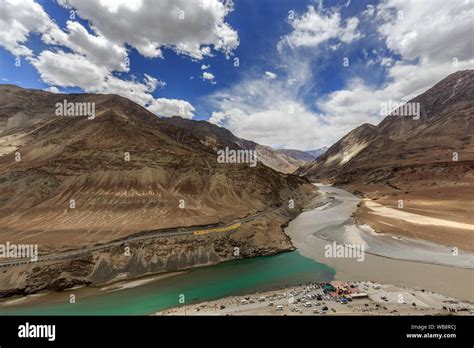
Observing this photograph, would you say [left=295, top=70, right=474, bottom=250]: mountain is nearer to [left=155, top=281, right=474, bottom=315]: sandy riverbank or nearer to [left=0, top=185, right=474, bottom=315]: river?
[left=0, top=185, right=474, bottom=315]: river

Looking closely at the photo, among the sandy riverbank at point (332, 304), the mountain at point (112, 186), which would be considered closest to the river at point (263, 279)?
the sandy riverbank at point (332, 304)

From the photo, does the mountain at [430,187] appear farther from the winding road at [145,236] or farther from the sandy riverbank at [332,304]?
the winding road at [145,236]

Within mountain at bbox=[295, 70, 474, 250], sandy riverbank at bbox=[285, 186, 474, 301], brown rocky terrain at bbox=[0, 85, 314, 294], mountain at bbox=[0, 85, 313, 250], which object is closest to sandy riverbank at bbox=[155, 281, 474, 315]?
sandy riverbank at bbox=[285, 186, 474, 301]

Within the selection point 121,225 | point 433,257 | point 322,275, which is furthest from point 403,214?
point 121,225

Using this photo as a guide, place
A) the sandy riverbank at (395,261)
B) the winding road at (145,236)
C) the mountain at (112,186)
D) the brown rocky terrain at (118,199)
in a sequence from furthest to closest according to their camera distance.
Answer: the mountain at (112,186), the brown rocky terrain at (118,199), the winding road at (145,236), the sandy riverbank at (395,261)

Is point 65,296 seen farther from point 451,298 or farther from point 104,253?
point 451,298
